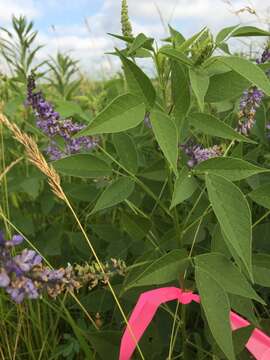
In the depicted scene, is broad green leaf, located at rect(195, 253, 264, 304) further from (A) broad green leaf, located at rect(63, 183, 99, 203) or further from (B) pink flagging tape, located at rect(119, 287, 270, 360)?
(A) broad green leaf, located at rect(63, 183, 99, 203)

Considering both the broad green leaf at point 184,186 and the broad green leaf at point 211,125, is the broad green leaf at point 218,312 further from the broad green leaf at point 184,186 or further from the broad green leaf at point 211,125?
the broad green leaf at point 211,125

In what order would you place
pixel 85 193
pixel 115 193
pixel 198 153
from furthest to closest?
pixel 85 193 < pixel 198 153 < pixel 115 193

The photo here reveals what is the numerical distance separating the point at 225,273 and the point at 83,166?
0.49m

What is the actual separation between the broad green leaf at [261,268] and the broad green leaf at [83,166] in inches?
17.3

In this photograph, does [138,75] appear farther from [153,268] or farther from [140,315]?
[140,315]

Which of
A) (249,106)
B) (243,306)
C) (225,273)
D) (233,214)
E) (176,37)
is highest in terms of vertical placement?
(176,37)

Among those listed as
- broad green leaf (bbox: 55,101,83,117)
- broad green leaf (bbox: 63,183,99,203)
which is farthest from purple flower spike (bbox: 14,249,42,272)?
broad green leaf (bbox: 55,101,83,117)

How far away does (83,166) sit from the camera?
1.40m

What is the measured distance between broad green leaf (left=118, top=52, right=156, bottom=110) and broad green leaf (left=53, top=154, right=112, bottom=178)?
1.03 ft

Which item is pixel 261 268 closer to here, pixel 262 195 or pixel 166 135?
pixel 262 195

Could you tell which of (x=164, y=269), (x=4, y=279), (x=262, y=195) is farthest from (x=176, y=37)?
(x=4, y=279)

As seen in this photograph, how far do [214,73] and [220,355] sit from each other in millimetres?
662

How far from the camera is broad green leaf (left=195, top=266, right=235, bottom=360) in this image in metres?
1.03

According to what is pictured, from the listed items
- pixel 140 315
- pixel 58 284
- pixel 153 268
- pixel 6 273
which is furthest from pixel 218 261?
pixel 6 273
